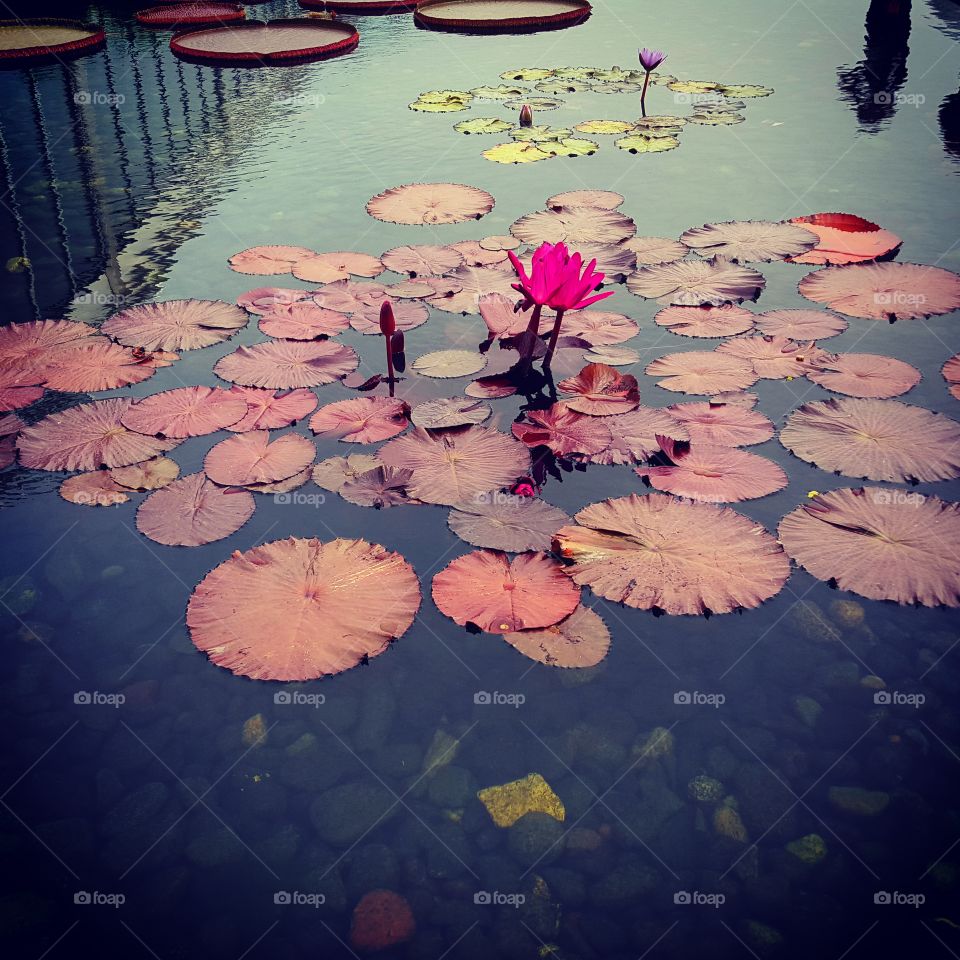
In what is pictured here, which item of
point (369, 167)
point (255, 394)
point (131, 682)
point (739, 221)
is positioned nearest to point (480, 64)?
point (369, 167)

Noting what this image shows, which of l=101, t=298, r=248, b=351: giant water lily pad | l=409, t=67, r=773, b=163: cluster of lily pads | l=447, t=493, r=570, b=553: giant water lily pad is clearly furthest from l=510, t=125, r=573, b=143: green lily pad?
l=447, t=493, r=570, b=553: giant water lily pad

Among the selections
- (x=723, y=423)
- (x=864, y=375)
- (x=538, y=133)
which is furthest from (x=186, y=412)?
(x=538, y=133)

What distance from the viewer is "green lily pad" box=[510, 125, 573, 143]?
494cm

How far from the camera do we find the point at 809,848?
144cm

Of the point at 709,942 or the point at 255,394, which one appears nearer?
the point at 709,942

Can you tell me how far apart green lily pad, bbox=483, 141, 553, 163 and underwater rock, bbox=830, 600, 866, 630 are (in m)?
3.51

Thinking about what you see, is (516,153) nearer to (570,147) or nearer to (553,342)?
(570,147)

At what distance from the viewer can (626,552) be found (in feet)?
6.47

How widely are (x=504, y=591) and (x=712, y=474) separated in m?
0.73

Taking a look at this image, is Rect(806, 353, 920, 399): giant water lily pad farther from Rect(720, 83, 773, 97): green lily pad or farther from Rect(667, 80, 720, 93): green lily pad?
Rect(667, 80, 720, 93): green lily pad

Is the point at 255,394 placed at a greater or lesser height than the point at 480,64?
lesser

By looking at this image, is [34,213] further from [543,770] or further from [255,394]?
[543,770]

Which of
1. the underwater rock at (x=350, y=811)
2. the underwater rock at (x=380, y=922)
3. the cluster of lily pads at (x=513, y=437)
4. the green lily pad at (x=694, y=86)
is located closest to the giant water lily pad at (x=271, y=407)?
the cluster of lily pads at (x=513, y=437)

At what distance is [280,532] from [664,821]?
117 cm
